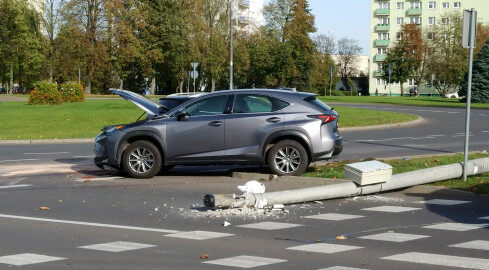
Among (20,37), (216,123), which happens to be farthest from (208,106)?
(20,37)

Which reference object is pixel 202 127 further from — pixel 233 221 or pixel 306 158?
pixel 233 221

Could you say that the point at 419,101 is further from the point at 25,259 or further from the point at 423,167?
the point at 25,259

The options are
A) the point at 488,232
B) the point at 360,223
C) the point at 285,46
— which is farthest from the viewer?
the point at 285,46

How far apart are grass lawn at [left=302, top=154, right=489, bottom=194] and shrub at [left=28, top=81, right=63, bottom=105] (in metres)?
32.1

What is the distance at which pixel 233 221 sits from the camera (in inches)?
388

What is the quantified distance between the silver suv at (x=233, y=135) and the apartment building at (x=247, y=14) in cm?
8551

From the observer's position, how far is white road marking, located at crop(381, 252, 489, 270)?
714cm

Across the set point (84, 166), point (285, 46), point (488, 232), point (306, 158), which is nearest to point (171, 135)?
point (306, 158)

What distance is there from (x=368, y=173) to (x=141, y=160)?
Answer: 15.0ft

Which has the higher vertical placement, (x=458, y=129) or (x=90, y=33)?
(x=90, y=33)

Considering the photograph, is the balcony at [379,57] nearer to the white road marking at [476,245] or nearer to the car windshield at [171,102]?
the car windshield at [171,102]

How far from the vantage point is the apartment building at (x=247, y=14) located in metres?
104

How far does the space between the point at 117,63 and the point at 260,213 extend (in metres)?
75.7

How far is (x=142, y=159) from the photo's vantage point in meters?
14.6
